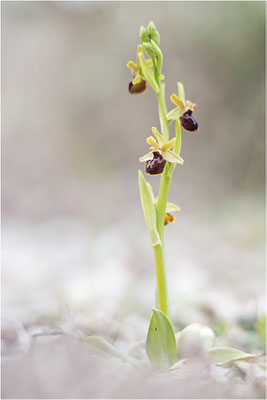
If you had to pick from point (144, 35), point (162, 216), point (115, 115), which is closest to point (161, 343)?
point (162, 216)

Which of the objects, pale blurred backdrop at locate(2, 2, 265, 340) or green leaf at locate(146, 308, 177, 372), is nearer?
green leaf at locate(146, 308, 177, 372)

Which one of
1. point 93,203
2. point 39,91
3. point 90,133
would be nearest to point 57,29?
point 39,91

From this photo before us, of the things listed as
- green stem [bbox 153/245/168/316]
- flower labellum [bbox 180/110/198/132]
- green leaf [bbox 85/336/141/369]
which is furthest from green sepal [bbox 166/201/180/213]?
green leaf [bbox 85/336/141/369]

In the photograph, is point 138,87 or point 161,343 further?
point 138,87

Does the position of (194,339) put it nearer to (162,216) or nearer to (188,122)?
(162,216)

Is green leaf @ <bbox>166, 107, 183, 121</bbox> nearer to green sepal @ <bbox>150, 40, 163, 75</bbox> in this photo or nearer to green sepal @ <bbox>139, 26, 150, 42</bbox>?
green sepal @ <bbox>150, 40, 163, 75</bbox>

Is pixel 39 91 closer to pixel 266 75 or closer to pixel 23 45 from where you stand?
pixel 23 45
